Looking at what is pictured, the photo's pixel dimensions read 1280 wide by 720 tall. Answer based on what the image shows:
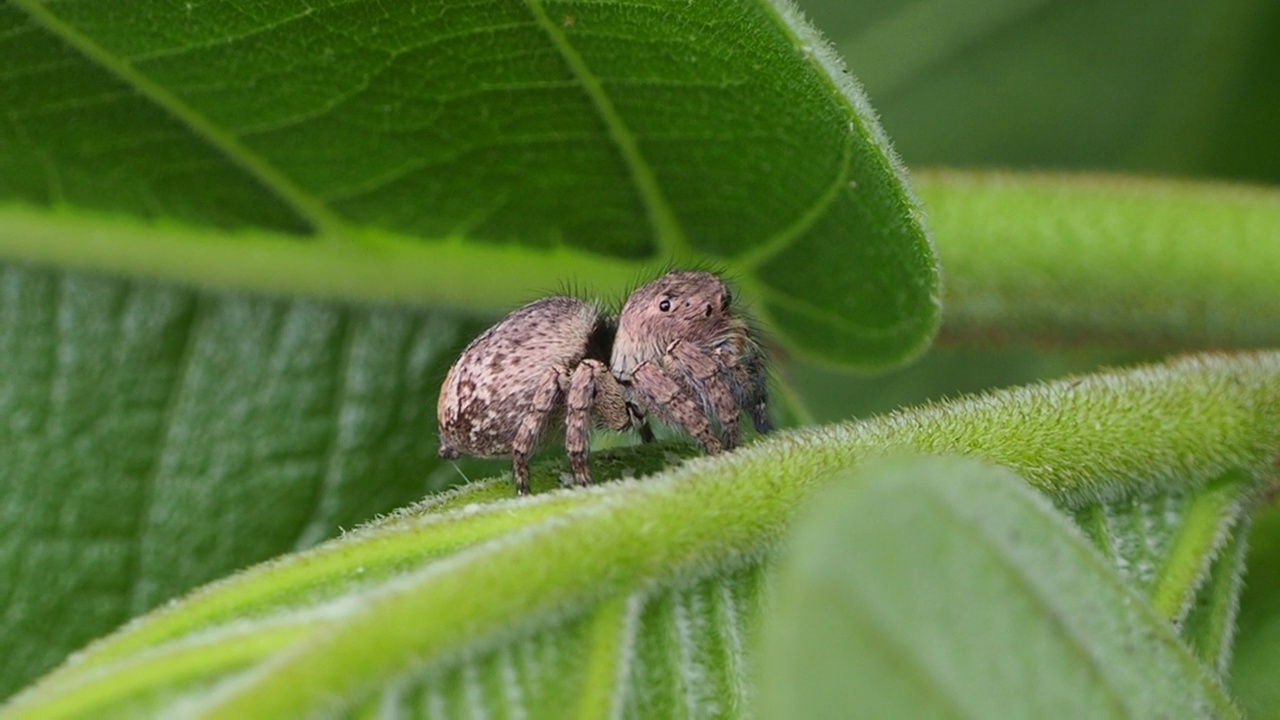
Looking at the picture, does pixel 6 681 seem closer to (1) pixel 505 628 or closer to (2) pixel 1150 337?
(1) pixel 505 628

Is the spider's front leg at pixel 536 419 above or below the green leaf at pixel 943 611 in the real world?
below

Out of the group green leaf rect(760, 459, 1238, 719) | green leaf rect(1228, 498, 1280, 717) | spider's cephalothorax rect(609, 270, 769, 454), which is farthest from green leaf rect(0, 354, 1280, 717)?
spider's cephalothorax rect(609, 270, 769, 454)

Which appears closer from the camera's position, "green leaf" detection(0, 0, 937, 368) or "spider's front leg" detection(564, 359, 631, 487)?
"green leaf" detection(0, 0, 937, 368)

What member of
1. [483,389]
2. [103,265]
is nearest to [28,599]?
[103,265]

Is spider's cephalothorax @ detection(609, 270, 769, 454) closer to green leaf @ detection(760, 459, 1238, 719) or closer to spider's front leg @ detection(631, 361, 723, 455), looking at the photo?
spider's front leg @ detection(631, 361, 723, 455)

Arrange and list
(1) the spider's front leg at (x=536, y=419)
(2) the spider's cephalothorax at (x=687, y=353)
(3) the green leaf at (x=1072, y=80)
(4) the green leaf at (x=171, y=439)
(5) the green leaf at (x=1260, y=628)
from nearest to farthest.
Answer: (5) the green leaf at (x=1260, y=628) < (1) the spider's front leg at (x=536, y=419) < (2) the spider's cephalothorax at (x=687, y=353) < (4) the green leaf at (x=171, y=439) < (3) the green leaf at (x=1072, y=80)

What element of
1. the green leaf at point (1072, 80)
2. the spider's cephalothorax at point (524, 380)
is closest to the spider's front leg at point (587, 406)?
the spider's cephalothorax at point (524, 380)

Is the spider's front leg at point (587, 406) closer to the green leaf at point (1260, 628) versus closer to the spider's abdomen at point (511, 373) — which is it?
the spider's abdomen at point (511, 373)
